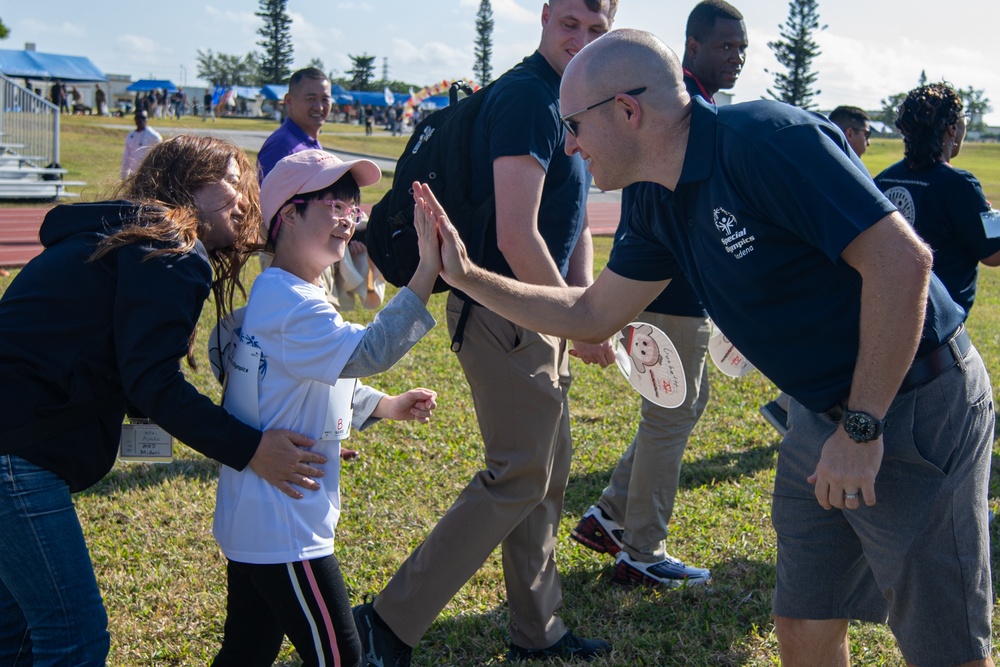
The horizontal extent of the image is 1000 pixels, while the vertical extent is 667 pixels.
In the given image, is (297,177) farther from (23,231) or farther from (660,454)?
(23,231)

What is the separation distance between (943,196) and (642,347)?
1731mm

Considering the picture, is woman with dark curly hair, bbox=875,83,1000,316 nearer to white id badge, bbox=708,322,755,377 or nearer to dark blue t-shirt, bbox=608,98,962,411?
white id badge, bbox=708,322,755,377

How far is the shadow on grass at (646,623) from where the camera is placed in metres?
3.57

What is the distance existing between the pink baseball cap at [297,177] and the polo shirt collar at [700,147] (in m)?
0.87

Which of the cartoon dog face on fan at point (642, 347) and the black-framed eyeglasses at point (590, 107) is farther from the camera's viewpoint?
the cartoon dog face on fan at point (642, 347)

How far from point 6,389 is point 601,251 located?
44.9ft

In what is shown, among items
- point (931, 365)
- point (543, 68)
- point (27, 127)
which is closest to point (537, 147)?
point (543, 68)

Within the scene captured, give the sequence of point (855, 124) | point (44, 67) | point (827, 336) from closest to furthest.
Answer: point (827, 336) < point (855, 124) < point (44, 67)

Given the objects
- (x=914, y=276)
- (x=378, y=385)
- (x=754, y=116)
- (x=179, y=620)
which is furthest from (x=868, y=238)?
(x=378, y=385)

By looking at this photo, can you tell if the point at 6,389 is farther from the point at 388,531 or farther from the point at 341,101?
the point at 341,101

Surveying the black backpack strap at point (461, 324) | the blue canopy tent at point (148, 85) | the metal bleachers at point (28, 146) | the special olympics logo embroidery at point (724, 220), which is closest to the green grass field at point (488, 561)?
the black backpack strap at point (461, 324)

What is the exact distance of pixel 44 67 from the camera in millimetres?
45281

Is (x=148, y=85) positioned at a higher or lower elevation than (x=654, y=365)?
higher

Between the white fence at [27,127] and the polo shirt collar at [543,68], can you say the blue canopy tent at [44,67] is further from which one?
the polo shirt collar at [543,68]
